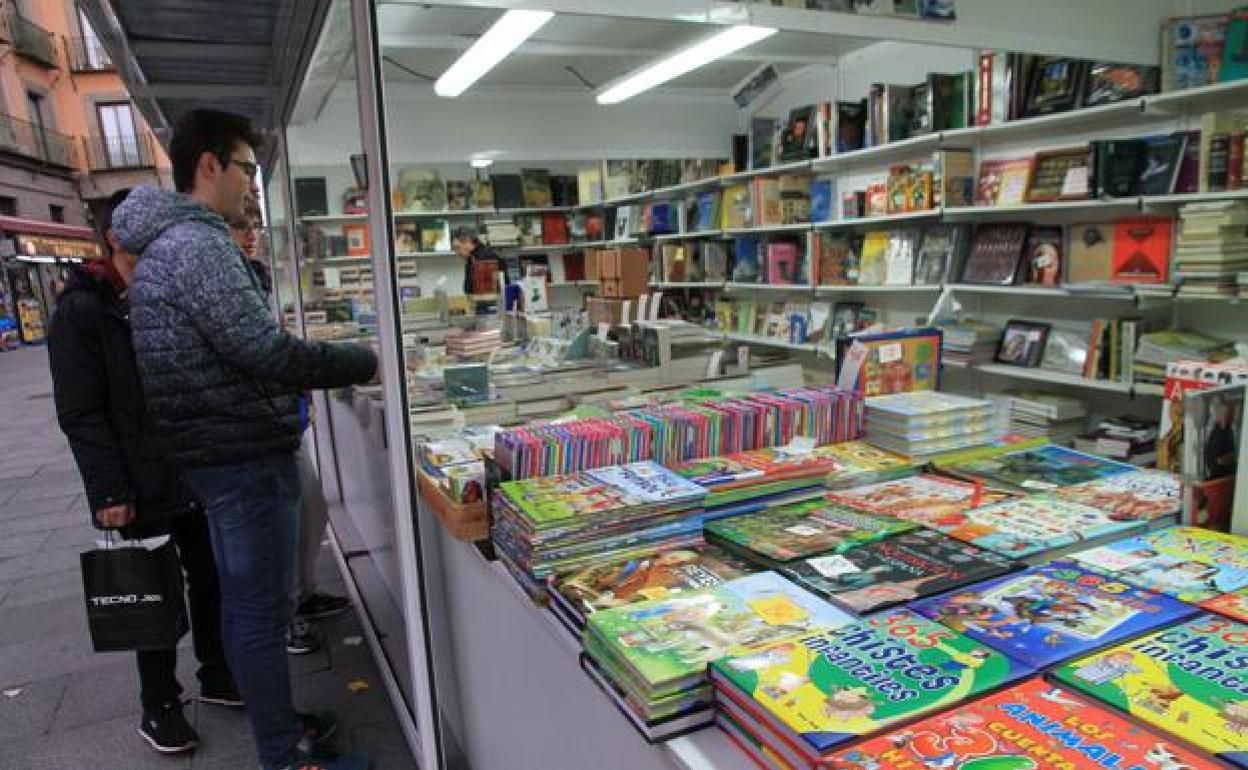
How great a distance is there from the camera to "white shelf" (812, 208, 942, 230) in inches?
173

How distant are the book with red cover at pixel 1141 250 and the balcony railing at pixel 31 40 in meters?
24.6

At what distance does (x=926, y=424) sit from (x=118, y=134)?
2764cm

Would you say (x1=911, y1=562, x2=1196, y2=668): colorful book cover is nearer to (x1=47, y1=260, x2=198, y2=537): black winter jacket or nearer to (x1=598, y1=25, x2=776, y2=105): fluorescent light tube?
(x1=47, y1=260, x2=198, y2=537): black winter jacket

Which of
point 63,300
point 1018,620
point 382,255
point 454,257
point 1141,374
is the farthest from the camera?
point 454,257

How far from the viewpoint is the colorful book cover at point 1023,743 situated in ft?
2.53

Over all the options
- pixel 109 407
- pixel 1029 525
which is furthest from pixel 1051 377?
pixel 109 407

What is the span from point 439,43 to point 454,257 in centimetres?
399

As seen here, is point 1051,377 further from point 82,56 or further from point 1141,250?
point 82,56

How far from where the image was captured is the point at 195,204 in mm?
1788

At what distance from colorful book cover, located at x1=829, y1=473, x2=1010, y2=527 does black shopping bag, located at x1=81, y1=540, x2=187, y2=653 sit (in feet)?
6.25

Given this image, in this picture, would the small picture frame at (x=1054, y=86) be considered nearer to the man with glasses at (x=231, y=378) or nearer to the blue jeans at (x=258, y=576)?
the man with glasses at (x=231, y=378)

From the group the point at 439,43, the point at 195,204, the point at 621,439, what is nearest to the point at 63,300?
the point at 195,204

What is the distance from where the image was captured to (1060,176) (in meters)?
3.79

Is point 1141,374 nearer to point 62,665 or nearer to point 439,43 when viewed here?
point 439,43
